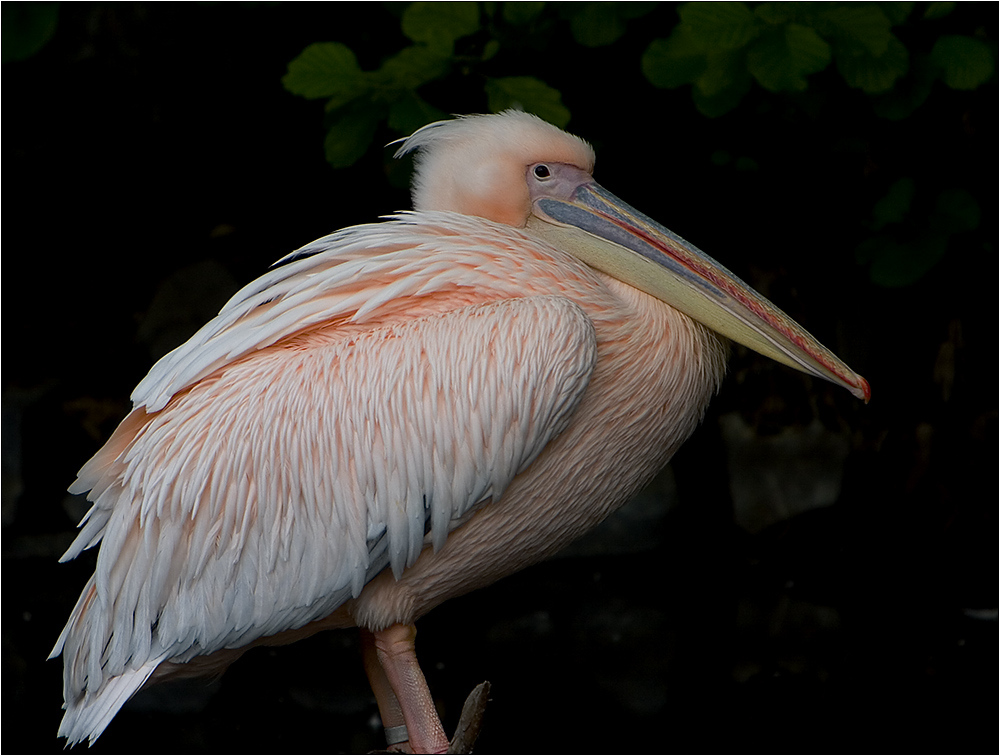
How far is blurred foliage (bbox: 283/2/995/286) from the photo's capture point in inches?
99.0

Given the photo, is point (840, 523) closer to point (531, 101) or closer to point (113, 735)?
point (531, 101)

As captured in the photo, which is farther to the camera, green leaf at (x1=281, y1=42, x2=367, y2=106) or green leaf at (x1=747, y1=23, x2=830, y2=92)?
green leaf at (x1=281, y1=42, x2=367, y2=106)

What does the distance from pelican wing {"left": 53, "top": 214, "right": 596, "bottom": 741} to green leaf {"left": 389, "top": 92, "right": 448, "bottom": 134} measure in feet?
3.15

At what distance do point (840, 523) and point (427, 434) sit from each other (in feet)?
10.0

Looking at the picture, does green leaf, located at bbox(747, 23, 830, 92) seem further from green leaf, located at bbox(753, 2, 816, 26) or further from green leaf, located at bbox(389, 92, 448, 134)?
green leaf, located at bbox(389, 92, 448, 134)

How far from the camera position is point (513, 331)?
6.10 ft

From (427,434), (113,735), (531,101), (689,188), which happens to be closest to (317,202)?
(689,188)

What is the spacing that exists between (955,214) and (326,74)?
2.11m

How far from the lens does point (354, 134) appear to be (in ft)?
9.45

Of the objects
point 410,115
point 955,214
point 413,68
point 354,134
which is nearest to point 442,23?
point 413,68

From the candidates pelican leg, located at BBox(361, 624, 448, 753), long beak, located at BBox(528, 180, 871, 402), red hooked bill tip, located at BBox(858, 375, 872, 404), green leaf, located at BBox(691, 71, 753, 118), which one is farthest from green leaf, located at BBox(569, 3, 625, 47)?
pelican leg, located at BBox(361, 624, 448, 753)

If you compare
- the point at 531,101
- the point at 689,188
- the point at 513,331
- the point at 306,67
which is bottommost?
the point at 689,188

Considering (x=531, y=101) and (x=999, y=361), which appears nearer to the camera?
(x=531, y=101)

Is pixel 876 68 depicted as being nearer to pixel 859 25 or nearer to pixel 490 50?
pixel 859 25
